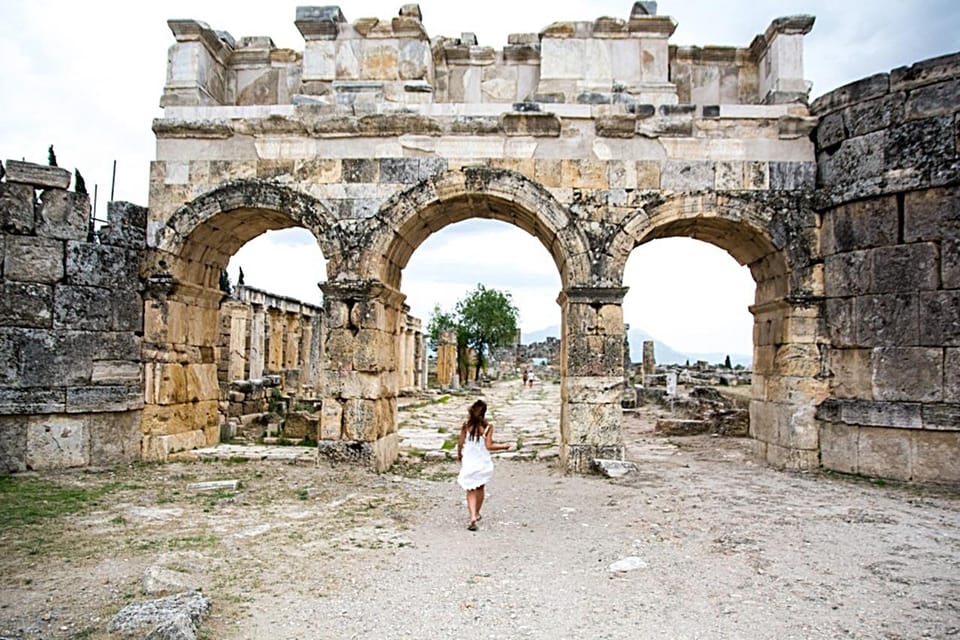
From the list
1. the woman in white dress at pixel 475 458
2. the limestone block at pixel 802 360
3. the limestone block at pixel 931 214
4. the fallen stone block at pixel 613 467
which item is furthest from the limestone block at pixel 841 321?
the woman in white dress at pixel 475 458

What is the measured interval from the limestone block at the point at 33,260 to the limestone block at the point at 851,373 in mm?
9820

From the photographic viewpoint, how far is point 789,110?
9.26 m

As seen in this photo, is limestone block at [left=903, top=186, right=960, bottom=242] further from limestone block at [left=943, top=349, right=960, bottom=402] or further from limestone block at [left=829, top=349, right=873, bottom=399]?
limestone block at [left=829, top=349, right=873, bottom=399]

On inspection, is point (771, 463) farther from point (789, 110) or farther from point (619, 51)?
point (619, 51)

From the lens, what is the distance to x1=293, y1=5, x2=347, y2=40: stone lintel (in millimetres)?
9492

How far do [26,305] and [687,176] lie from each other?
27.7 ft

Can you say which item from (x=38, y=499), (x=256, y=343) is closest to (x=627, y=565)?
(x=38, y=499)

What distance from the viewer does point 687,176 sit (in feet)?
30.0

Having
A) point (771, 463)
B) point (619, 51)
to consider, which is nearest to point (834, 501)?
point (771, 463)

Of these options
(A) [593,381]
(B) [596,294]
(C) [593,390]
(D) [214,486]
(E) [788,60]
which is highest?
(E) [788,60]

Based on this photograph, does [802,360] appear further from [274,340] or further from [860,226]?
[274,340]

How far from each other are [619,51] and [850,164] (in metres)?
3.31

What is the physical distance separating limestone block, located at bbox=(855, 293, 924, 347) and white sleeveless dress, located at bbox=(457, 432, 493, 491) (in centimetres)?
519

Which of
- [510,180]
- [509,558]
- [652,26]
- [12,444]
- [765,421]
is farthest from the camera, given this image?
[765,421]
